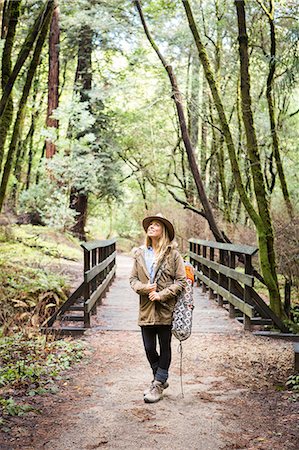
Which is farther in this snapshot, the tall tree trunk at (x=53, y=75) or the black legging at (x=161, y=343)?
the tall tree trunk at (x=53, y=75)

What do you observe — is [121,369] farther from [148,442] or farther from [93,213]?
[93,213]

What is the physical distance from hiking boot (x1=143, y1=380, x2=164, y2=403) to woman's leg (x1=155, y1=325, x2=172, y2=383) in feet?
0.19

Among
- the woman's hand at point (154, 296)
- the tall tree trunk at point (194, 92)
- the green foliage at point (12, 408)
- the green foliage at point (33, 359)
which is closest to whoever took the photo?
the green foliage at point (12, 408)

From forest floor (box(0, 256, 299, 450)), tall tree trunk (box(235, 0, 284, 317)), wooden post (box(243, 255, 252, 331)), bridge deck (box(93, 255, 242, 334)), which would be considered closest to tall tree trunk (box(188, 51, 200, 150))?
bridge deck (box(93, 255, 242, 334))

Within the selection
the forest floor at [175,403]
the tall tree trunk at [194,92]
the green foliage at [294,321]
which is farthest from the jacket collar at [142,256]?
the tall tree trunk at [194,92]

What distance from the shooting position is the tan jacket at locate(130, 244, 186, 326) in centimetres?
493

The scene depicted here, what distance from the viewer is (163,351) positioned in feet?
16.6

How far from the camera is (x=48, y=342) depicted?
23.1 feet

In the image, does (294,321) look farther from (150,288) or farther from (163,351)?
(150,288)

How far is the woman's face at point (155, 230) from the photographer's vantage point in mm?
5086

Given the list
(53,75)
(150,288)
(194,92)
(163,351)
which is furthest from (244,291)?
(53,75)

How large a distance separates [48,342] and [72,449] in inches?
131

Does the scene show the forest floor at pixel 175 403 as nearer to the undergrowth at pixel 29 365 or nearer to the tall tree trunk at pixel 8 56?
the undergrowth at pixel 29 365

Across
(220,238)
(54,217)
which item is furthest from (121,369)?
(54,217)
